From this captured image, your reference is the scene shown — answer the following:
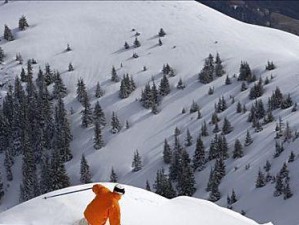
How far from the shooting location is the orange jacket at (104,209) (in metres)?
13.1

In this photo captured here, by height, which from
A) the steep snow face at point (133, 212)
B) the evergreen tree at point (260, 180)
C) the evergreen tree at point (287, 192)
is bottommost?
the evergreen tree at point (260, 180)

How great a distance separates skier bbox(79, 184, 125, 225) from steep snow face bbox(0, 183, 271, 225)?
1.47 m

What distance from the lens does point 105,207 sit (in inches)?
517

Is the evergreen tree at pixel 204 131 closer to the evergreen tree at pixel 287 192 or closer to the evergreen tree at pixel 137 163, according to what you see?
the evergreen tree at pixel 137 163

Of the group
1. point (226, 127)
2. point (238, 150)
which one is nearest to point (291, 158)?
point (238, 150)

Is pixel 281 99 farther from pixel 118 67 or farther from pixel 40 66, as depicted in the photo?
pixel 40 66

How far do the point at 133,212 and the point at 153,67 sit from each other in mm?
66781

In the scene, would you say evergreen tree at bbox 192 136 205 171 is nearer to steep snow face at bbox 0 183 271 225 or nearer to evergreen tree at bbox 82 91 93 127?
evergreen tree at bbox 82 91 93 127

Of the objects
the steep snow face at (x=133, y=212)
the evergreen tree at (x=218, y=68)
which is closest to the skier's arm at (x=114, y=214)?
the steep snow face at (x=133, y=212)

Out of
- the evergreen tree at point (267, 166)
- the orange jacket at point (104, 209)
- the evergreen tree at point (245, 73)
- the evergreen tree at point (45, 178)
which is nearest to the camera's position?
the orange jacket at point (104, 209)

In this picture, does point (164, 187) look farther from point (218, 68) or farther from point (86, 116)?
point (218, 68)

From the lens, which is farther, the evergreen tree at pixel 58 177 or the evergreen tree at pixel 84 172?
the evergreen tree at pixel 84 172

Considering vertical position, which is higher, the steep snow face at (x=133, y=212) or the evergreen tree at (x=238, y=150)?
the steep snow face at (x=133, y=212)

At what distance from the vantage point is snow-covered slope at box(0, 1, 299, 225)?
2100 inches
